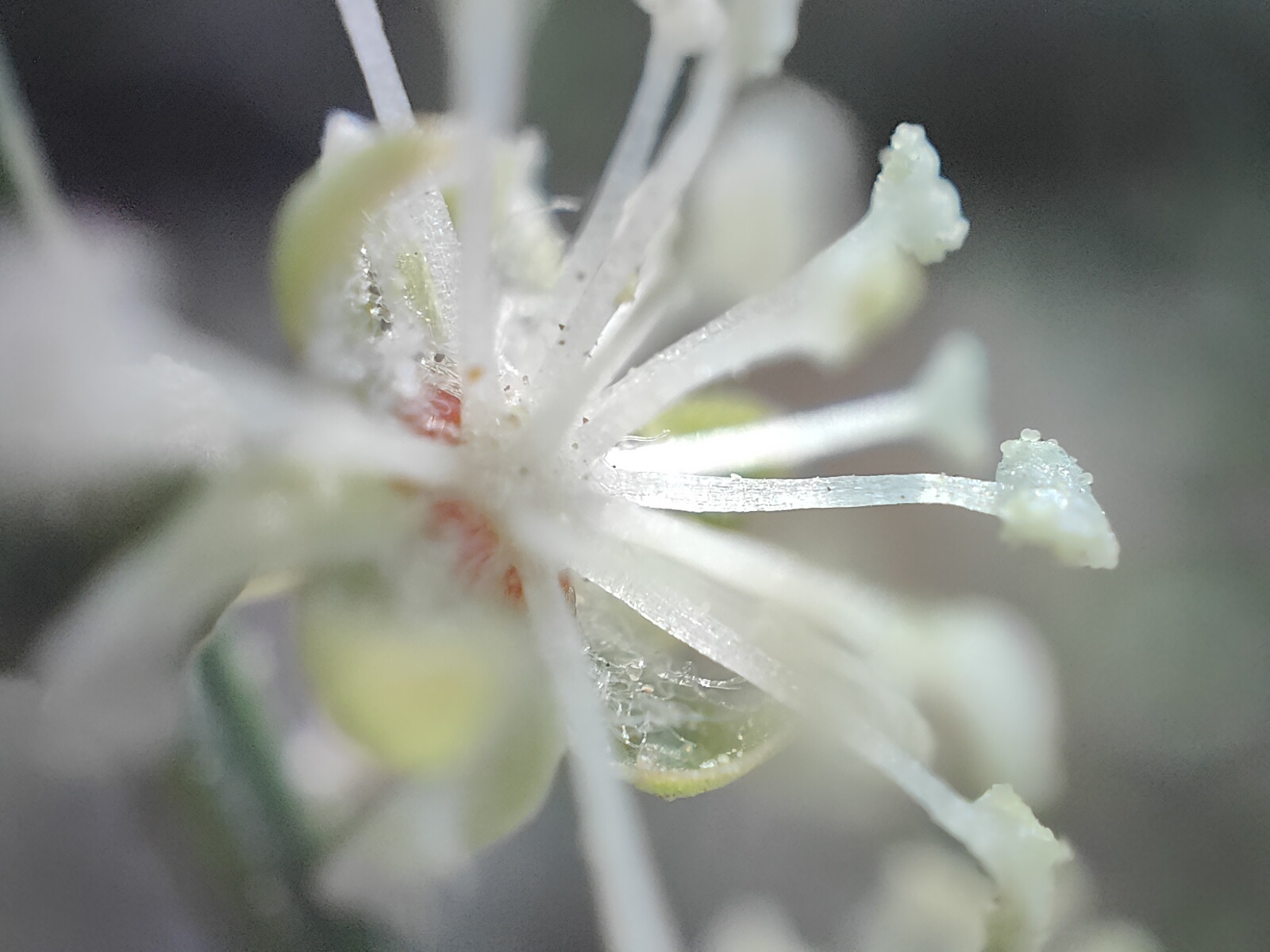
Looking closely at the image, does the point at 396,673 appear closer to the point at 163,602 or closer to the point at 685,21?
the point at 163,602

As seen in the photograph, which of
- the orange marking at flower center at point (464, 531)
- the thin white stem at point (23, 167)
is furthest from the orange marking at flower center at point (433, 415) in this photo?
the thin white stem at point (23, 167)

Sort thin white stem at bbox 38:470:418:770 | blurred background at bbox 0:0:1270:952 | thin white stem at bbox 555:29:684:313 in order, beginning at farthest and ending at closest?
1. blurred background at bbox 0:0:1270:952
2. thin white stem at bbox 555:29:684:313
3. thin white stem at bbox 38:470:418:770

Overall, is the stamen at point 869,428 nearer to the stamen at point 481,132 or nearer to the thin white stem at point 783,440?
the thin white stem at point 783,440

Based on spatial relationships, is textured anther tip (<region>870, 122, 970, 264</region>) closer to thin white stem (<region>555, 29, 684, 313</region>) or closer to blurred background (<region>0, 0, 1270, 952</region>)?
thin white stem (<region>555, 29, 684, 313</region>)

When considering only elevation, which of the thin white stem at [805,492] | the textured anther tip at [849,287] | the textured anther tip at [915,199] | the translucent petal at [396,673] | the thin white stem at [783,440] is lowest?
the translucent petal at [396,673]

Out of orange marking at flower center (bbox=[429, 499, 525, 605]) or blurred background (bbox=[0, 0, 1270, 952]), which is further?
blurred background (bbox=[0, 0, 1270, 952])

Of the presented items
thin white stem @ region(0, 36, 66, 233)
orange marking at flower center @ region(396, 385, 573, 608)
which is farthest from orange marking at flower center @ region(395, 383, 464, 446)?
thin white stem @ region(0, 36, 66, 233)

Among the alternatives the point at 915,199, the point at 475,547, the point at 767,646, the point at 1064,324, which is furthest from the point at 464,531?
the point at 1064,324

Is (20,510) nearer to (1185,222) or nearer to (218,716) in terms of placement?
(218,716)
